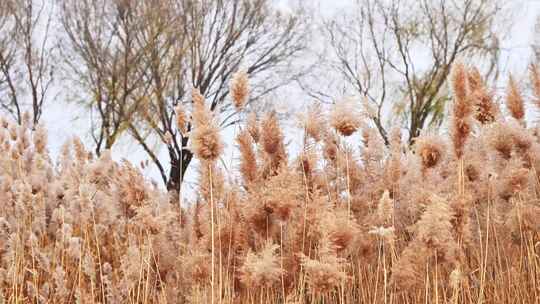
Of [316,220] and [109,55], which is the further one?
[109,55]

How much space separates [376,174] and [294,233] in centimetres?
113

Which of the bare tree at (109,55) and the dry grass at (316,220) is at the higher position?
the bare tree at (109,55)

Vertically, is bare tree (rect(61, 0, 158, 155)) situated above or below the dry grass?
above

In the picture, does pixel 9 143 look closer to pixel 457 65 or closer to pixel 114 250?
pixel 114 250

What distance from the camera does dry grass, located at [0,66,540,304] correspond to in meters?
2.21

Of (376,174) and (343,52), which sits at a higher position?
(343,52)

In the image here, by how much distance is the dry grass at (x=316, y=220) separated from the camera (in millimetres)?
2215

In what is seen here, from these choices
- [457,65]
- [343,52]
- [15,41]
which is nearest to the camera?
[457,65]

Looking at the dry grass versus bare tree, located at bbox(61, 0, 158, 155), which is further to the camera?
bare tree, located at bbox(61, 0, 158, 155)

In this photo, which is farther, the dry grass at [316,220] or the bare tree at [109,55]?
the bare tree at [109,55]

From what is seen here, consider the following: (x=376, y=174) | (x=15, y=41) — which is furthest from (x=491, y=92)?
(x=15, y=41)

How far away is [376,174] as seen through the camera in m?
3.57

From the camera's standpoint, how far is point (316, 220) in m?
2.49

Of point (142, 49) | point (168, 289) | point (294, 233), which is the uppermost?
point (142, 49)
